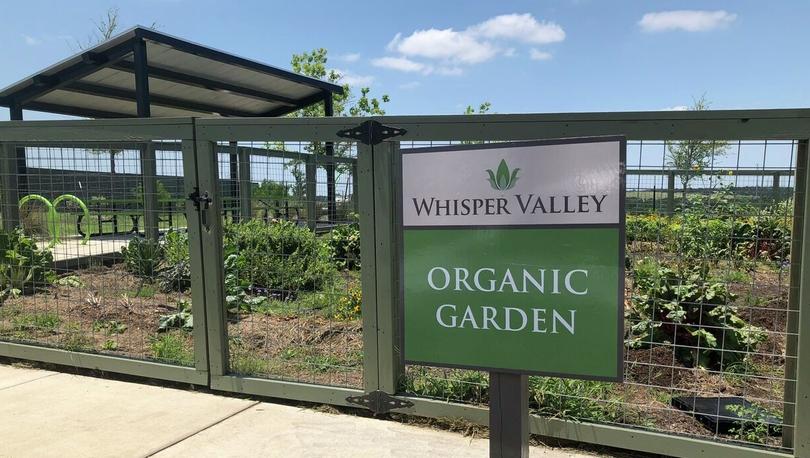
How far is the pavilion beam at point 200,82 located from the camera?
29.5 ft

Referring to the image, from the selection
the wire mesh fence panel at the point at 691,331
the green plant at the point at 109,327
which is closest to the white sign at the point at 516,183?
the wire mesh fence panel at the point at 691,331

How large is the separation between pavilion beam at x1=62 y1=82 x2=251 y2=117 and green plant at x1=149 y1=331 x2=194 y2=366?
5.04 m

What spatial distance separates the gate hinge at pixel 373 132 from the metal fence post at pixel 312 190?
597 mm

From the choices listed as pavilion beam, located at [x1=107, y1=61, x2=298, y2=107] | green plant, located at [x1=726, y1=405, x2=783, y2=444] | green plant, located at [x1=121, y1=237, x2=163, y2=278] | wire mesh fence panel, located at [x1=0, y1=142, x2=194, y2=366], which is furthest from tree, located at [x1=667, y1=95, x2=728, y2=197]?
pavilion beam, located at [x1=107, y1=61, x2=298, y2=107]

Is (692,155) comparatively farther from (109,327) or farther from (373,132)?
(109,327)

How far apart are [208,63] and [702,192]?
8083 millimetres

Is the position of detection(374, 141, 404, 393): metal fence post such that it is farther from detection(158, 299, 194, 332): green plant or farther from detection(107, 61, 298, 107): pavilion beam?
detection(107, 61, 298, 107): pavilion beam

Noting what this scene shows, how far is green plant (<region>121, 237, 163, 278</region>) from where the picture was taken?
553 cm

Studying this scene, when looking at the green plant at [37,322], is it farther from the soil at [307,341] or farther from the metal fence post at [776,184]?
the metal fence post at [776,184]

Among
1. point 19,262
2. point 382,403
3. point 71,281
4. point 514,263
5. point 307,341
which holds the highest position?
point 514,263

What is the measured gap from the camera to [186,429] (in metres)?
3.49

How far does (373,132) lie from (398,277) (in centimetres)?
95

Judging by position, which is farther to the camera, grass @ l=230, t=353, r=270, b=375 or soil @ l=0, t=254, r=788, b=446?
grass @ l=230, t=353, r=270, b=375

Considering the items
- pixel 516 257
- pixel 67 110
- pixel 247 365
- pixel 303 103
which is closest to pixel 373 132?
pixel 516 257
